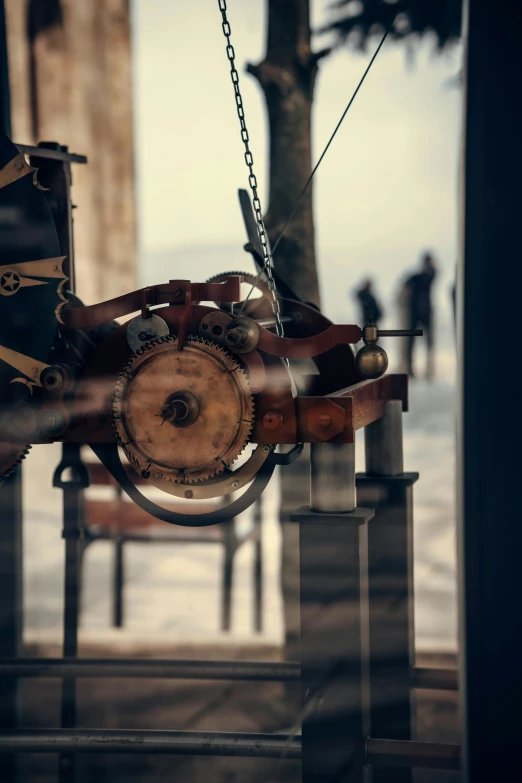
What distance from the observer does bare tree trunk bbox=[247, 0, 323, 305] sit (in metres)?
3.37

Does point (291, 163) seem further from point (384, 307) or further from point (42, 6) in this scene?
point (42, 6)

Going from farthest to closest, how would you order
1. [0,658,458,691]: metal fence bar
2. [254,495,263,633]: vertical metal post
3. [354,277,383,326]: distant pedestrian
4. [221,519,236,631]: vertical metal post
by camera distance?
1. [354,277,383,326]: distant pedestrian
2. [254,495,263,633]: vertical metal post
3. [221,519,236,631]: vertical metal post
4. [0,658,458,691]: metal fence bar

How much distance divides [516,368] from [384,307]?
237 centimetres

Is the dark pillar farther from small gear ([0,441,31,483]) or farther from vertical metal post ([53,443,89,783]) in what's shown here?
small gear ([0,441,31,483])

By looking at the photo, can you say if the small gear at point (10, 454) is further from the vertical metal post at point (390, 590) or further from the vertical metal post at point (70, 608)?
the vertical metal post at point (390, 590)

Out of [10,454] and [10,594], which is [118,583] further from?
[10,454]

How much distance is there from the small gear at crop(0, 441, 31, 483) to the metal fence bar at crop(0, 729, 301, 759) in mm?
506

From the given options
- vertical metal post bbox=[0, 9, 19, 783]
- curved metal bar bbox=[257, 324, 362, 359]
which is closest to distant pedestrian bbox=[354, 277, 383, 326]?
vertical metal post bbox=[0, 9, 19, 783]

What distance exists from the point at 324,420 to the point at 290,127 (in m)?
1.86

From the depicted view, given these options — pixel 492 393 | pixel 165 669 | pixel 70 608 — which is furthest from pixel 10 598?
pixel 492 393

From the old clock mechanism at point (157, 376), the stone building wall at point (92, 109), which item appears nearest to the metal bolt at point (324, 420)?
the old clock mechanism at point (157, 376)

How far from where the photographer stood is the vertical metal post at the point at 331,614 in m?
1.78

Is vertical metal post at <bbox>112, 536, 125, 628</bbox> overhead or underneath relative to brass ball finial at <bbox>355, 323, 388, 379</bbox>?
underneath

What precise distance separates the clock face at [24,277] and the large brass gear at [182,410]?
174mm
